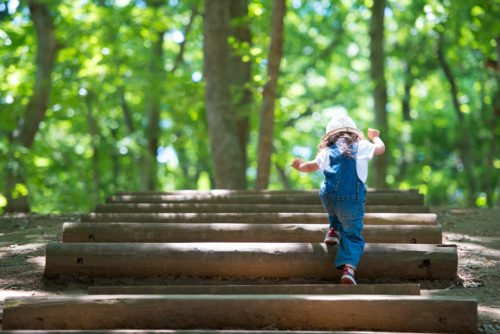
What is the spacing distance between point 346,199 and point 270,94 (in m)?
5.83

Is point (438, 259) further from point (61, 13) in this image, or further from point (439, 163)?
point (439, 163)

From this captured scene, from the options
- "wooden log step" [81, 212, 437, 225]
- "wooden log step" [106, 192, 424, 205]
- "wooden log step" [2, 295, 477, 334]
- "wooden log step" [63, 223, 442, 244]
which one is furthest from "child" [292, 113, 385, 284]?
"wooden log step" [106, 192, 424, 205]

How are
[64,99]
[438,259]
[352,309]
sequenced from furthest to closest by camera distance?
[64,99]
[438,259]
[352,309]

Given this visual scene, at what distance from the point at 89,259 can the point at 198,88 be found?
9.40 meters

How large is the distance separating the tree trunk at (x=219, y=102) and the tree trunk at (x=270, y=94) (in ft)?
2.65

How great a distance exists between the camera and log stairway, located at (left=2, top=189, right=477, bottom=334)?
10.3 feet

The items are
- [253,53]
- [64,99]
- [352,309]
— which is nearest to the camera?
[352,309]

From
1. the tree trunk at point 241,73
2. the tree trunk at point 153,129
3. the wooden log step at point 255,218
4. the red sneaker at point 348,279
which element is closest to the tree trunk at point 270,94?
the tree trunk at point 241,73

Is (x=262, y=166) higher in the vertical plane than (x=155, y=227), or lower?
higher

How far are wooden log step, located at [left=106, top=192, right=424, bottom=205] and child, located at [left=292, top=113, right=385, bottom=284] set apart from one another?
176 cm

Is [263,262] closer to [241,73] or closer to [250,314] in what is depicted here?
[250,314]

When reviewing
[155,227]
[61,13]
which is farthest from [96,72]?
[155,227]

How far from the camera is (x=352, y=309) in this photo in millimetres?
3146

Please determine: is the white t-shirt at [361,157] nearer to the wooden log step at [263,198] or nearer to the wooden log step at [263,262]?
the wooden log step at [263,262]
